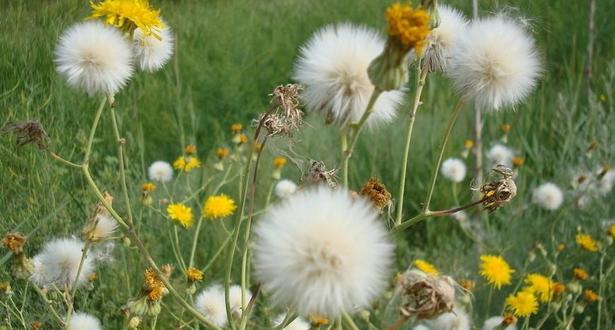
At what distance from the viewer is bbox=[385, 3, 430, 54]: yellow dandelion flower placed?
0.92 m

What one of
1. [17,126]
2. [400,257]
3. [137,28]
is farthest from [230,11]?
[17,126]

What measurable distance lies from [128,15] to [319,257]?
0.73 m

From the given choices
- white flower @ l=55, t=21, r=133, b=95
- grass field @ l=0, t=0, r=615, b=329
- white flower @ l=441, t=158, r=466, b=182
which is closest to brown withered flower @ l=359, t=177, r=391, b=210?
grass field @ l=0, t=0, r=615, b=329

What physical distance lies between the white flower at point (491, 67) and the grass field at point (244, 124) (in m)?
0.31

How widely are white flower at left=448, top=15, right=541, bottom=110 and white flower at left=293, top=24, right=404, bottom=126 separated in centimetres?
22

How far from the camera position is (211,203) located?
6.92ft

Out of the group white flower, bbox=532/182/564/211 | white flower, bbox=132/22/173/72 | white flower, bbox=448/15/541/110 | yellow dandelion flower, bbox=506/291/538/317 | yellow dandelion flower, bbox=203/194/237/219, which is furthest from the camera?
white flower, bbox=532/182/564/211

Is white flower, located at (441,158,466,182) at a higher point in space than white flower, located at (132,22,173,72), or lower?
higher

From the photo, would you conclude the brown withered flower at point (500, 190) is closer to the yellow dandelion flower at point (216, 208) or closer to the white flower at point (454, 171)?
the yellow dandelion flower at point (216, 208)

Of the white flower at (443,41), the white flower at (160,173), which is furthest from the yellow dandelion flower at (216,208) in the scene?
the white flower at (443,41)

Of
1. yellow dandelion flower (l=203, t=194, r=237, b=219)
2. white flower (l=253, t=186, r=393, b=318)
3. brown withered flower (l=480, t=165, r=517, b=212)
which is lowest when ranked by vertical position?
white flower (l=253, t=186, r=393, b=318)

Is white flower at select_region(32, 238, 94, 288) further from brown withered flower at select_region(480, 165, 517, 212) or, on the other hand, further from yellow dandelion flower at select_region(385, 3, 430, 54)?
yellow dandelion flower at select_region(385, 3, 430, 54)

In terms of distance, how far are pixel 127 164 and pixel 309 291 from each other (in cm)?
177

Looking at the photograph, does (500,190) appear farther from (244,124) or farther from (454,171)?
(244,124)
